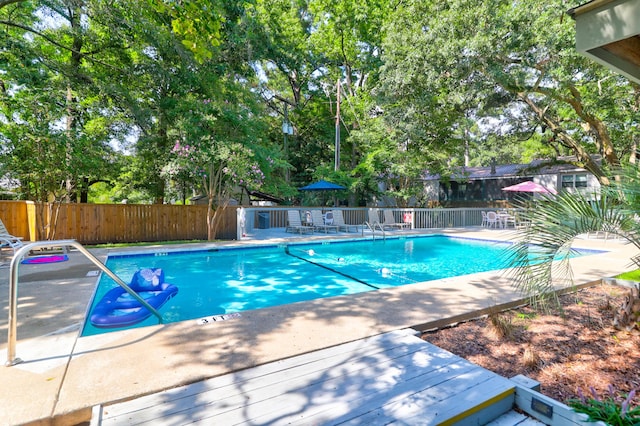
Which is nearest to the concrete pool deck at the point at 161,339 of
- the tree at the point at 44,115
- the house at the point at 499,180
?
the tree at the point at 44,115

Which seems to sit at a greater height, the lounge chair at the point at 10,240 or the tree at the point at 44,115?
the tree at the point at 44,115

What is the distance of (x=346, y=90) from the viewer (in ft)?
67.5

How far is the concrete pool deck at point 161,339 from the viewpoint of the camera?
2.21 metres

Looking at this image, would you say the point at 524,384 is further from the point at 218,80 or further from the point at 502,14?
the point at 218,80

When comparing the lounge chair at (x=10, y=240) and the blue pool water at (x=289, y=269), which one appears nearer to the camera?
the blue pool water at (x=289, y=269)

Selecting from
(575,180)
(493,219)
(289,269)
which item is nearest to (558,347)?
(289,269)

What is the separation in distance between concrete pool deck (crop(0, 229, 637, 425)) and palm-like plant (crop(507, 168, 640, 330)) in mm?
1017

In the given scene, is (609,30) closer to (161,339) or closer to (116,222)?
(161,339)

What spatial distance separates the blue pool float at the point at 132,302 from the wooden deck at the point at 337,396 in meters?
2.32

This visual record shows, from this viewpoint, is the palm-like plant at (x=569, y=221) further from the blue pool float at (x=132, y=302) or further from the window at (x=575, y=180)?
the window at (x=575, y=180)

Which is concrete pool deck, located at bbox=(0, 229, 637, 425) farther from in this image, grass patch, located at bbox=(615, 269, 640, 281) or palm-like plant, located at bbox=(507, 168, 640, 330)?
palm-like plant, located at bbox=(507, 168, 640, 330)

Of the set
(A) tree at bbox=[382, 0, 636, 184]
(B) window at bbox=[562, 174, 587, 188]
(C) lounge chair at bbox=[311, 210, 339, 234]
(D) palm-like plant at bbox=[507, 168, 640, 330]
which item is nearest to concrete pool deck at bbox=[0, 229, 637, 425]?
(D) palm-like plant at bbox=[507, 168, 640, 330]

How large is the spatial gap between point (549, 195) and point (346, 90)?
19.0 metres

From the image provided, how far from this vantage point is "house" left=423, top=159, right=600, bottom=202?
1802 cm
